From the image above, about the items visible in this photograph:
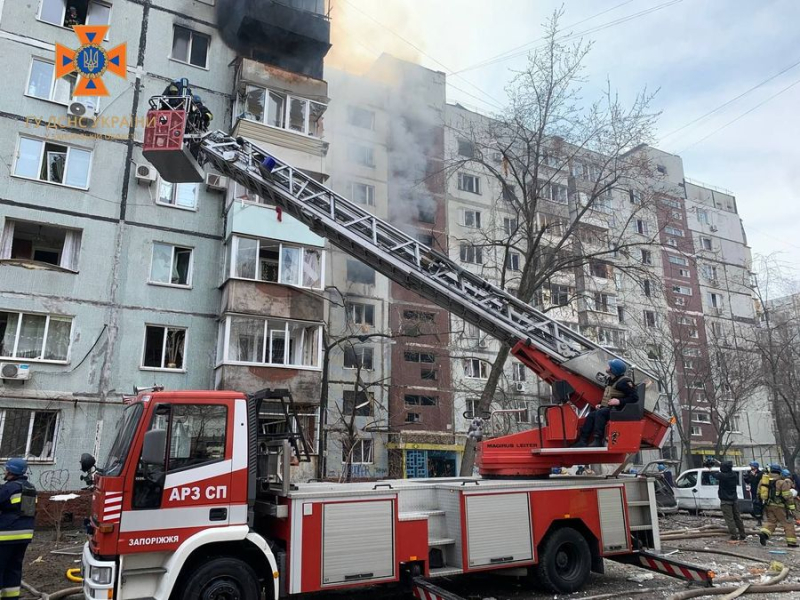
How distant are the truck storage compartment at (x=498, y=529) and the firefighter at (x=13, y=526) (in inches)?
217

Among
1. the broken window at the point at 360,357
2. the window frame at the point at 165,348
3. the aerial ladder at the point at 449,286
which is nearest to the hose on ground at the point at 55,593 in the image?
the aerial ladder at the point at 449,286

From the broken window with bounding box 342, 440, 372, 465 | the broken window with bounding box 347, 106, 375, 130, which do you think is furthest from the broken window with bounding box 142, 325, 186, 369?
the broken window with bounding box 347, 106, 375, 130

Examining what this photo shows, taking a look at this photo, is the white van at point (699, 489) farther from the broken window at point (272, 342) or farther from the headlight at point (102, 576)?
the headlight at point (102, 576)

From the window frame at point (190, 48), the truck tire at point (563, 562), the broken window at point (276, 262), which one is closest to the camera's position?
the truck tire at point (563, 562)

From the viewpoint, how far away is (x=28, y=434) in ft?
53.7

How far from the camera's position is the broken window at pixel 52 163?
18109 millimetres

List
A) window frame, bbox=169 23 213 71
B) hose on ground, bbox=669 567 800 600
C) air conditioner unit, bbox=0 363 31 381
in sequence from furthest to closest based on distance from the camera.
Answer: window frame, bbox=169 23 213 71
air conditioner unit, bbox=0 363 31 381
hose on ground, bbox=669 567 800 600

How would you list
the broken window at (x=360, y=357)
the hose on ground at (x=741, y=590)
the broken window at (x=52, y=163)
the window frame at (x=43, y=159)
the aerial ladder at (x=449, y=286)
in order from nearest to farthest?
the hose on ground at (x=741, y=590) → the aerial ladder at (x=449, y=286) → the window frame at (x=43, y=159) → the broken window at (x=52, y=163) → the broken window at (x=360, y=357)

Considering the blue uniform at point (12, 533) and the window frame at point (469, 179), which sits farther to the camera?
the window frame at point (469, 179)

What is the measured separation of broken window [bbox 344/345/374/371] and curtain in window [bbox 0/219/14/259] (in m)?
14.4

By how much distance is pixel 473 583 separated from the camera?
9211 mm

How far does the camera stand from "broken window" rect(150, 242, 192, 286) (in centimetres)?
1944

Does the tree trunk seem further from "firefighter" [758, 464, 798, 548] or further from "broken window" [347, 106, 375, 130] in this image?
"broken window" [347, 106, 375, 130]

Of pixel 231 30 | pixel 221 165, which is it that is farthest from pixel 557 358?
pixel 231 30
